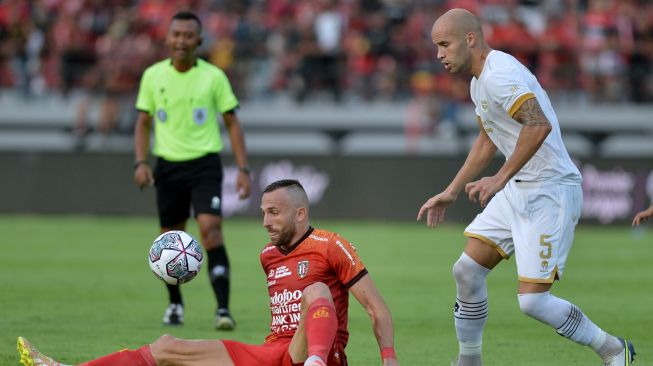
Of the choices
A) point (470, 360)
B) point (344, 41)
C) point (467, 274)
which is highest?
point (344, 41)

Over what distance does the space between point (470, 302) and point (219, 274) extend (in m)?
3.17

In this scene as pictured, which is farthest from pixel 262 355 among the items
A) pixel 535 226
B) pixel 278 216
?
pixel 535 226

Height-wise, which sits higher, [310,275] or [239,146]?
[239,146]

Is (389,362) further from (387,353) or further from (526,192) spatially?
(526,192)

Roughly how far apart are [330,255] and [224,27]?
19629mm

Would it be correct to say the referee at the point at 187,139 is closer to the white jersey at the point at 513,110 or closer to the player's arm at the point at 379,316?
the white jersey at the point at 513,110

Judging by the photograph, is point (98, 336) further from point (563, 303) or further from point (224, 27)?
point (224, 27)

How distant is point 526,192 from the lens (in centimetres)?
783

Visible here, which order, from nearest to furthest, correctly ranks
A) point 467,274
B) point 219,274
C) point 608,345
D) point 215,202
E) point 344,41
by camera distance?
point 608,345, point 467,274, point 219,274, point 215,202, point 344,41

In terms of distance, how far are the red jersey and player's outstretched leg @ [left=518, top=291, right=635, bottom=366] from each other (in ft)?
4.19

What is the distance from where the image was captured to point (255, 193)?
21.5 meters

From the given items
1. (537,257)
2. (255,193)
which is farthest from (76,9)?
(537,257)

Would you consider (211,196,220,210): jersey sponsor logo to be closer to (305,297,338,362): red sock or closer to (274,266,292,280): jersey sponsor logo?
→ (274,266,292,280): jersey sponsor logo

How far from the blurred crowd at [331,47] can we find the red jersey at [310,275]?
17498 mm
